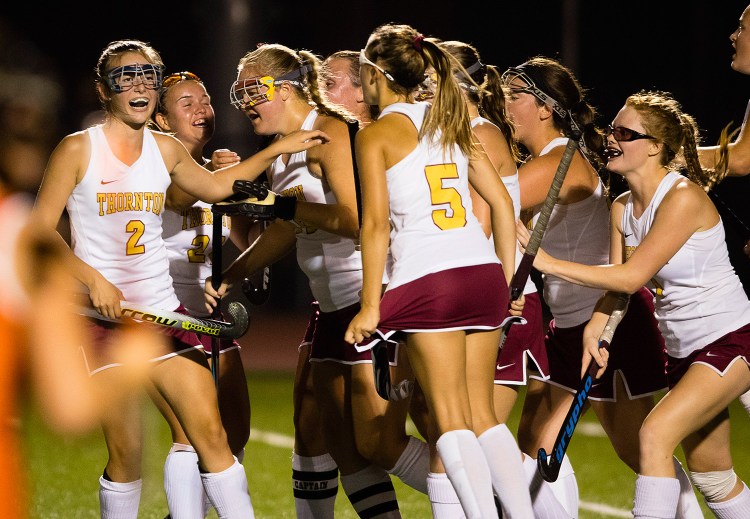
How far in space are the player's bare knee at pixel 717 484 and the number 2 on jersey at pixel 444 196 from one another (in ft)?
4.45

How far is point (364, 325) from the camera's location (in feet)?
11.1

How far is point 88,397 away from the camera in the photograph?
5.89ft

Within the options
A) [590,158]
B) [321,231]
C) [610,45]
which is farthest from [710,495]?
[610,45]

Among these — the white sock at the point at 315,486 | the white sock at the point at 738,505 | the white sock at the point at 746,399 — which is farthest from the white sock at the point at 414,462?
the white sock at the point at 746,399

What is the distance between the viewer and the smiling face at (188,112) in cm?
482

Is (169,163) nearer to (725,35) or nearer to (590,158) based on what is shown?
(590,158)

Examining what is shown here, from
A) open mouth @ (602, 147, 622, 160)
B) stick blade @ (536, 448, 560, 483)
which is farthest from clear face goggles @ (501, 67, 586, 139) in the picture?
stick blade @ (536, 448, 560, 483)

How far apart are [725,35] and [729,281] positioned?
11.6 m

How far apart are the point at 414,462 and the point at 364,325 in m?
1.06

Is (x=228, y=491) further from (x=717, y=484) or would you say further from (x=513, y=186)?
(x=717, y=484)

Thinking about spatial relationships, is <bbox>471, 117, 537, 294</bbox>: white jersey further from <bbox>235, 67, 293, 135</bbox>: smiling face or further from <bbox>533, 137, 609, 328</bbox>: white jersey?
<bbox>235, 67, 293, 135</bbox>: smiling face

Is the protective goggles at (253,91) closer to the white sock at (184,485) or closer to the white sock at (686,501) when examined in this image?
the white sock at (184,485)

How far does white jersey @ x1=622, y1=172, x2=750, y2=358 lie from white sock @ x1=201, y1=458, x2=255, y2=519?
5.26ft

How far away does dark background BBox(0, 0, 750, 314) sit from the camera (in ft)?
44.5
